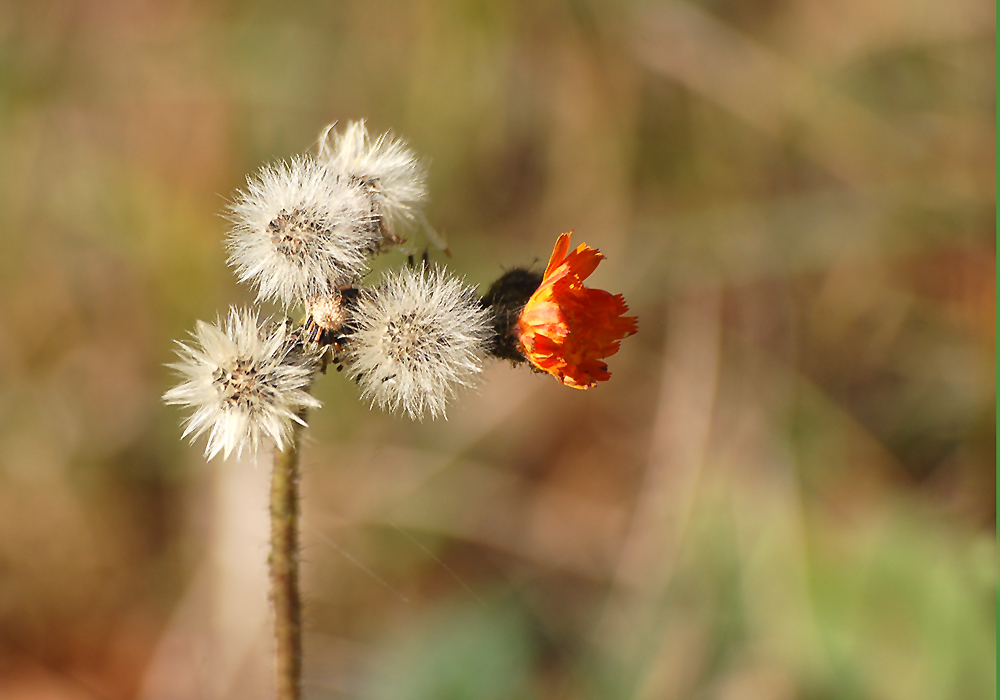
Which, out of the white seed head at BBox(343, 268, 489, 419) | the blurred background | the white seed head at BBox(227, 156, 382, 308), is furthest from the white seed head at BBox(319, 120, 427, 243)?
the blurred background

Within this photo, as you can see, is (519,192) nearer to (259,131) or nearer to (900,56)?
(259,131)

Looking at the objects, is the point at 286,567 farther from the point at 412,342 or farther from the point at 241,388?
the point at 412,342

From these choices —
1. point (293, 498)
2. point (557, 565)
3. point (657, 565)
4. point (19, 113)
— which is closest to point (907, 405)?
point (657, 565)

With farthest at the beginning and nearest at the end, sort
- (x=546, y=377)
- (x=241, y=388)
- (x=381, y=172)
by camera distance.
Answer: (x=546, y=377) < (x=381, y=172) < (x=241, y=388)

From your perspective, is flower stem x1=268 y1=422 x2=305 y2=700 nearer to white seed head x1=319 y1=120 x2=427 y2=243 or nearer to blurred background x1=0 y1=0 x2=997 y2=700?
white seed head x1=319 y1=120 x2=427 y2=243

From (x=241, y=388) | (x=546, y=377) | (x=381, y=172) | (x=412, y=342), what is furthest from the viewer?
(x=546, y=377)

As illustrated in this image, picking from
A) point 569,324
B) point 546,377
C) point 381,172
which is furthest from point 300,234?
point 546,377

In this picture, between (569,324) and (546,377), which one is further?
(546,377)
